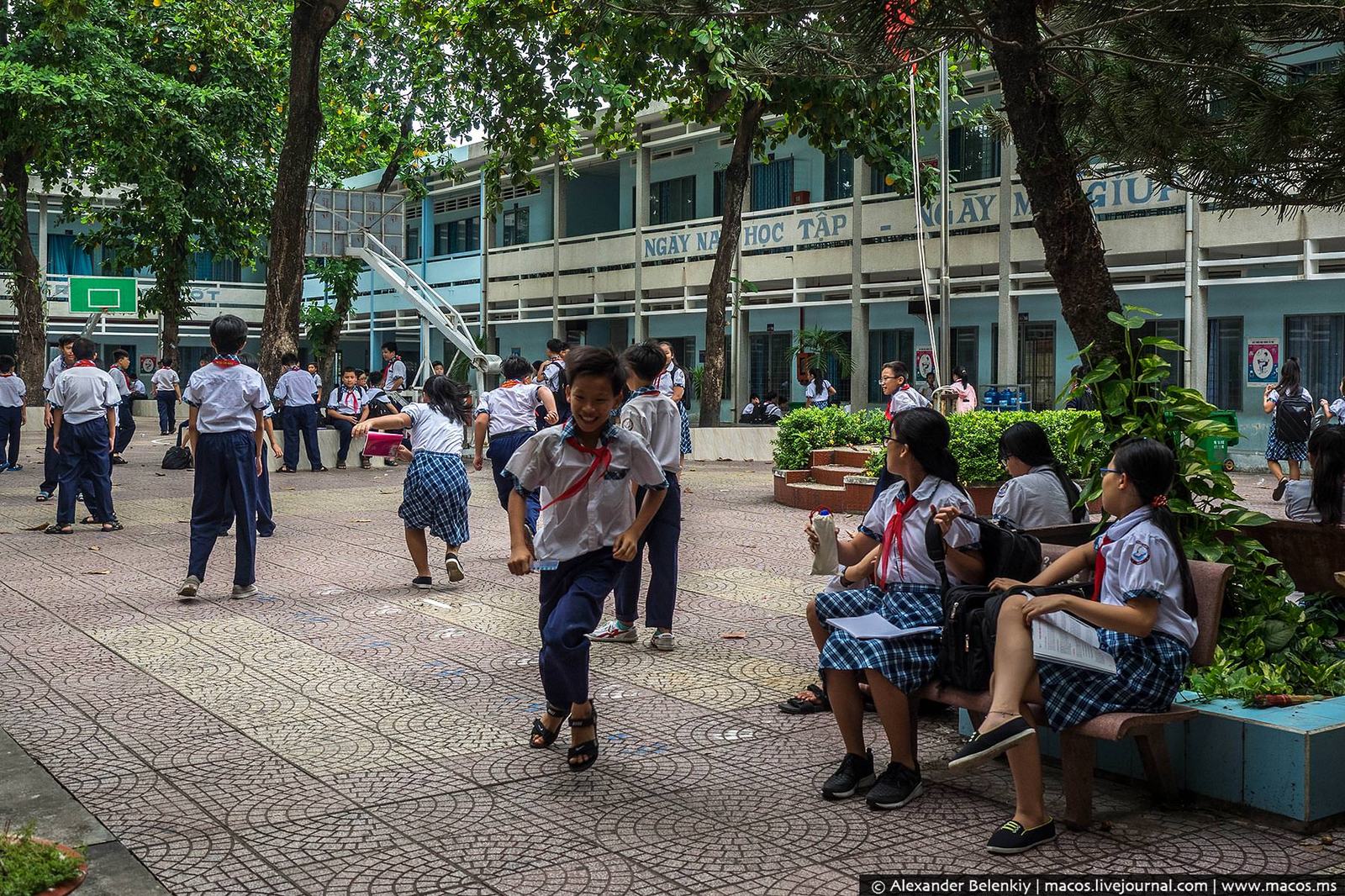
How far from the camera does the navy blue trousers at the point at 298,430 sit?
20250mm

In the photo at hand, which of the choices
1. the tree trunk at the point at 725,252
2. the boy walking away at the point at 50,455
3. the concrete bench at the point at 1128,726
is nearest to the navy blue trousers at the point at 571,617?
the concrete bench at the point at 1128,726

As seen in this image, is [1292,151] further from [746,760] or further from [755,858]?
[755,858]

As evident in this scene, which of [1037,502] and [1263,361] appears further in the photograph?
[1263,361]

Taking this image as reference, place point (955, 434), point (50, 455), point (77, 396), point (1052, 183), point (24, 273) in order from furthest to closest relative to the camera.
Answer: point (24, 273) → point (50, 455) → point (955, 434) → point (77, 396) → point (1052, 183)

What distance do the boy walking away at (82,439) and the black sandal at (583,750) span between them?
29.1ft

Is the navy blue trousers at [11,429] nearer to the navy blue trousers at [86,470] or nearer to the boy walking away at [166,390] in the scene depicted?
the navy blue trousers at [86,470]

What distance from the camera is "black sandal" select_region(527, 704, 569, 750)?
5.37m

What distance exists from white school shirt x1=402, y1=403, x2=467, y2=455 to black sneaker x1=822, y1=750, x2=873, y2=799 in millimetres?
5133

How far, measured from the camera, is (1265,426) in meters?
21.0

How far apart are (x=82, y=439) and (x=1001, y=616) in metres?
10.5

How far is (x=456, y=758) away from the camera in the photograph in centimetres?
530

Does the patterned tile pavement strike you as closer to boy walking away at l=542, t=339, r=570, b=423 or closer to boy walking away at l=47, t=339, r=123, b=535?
boy walking away at l=47, t=339, r=123, b=535

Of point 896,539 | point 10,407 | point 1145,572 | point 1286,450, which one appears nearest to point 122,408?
point 10,407

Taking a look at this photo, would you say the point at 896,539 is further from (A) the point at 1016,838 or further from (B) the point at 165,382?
(B) the point at 165,382
